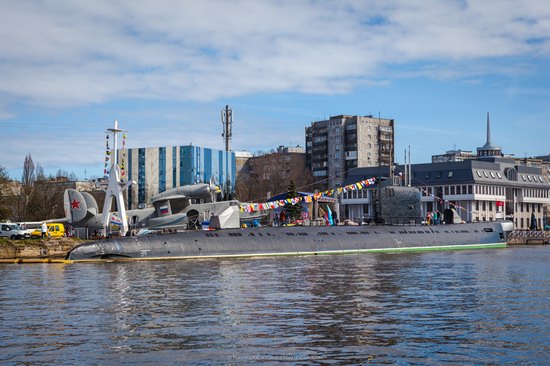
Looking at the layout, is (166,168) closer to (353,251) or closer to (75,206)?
(75,206)

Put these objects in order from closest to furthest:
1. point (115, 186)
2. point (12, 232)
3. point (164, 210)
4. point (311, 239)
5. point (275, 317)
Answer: point (275, 317) < point (311, 239) < point (115, 186) < point (12, 232) < point (164, 210)

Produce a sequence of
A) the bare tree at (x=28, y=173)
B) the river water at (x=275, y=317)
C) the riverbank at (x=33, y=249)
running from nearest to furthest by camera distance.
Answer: the river water at (x=275, y=317), the riverbank at (x=33, y=249), the bare tree at (x=28, y=173)

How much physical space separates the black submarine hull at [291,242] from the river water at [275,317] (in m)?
9.69

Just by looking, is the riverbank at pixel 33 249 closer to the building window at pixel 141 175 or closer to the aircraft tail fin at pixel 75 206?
the aircraft tail fin at pixel 75 206

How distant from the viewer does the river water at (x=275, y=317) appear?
58.1 ft

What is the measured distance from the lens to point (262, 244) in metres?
55.1

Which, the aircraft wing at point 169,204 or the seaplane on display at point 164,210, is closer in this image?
the seaplane on display at point 164,210

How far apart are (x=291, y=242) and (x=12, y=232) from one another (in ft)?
86.2

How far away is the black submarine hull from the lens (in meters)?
50.2

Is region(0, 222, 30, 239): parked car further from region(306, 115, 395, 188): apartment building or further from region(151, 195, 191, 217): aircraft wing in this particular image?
region(306, 115, 395, 188): apartment building

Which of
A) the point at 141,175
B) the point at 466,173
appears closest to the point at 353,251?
the point at 466,173

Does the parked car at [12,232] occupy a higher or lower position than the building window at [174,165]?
lower

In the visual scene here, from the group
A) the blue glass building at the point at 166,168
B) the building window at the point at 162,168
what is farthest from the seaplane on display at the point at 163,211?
the building window at the point at 162,168

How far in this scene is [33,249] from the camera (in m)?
60.4
